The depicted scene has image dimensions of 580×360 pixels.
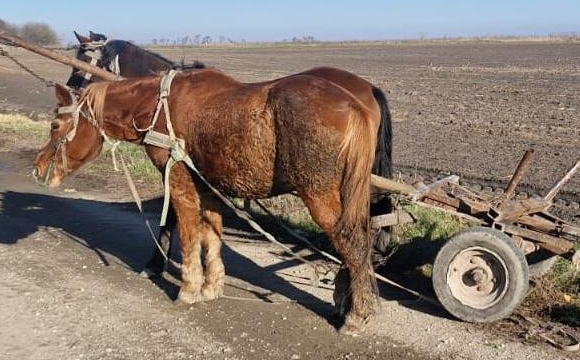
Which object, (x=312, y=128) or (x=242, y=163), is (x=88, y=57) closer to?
(x=242, y=163)

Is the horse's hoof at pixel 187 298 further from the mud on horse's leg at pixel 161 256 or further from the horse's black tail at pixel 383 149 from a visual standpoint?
the horse's black tail at pixel 383 149

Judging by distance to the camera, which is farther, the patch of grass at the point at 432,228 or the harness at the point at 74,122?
the patch of grass at the point at 432,228

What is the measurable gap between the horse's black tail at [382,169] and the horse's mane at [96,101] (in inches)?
92.7

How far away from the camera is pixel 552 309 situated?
16.8ft

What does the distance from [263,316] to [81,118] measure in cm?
237

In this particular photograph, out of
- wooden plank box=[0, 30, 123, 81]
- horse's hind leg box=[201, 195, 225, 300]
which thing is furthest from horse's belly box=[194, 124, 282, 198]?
wooden plank box=[0, 30, 123, 81]

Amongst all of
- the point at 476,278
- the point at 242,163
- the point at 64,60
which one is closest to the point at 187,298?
the point at 242,163

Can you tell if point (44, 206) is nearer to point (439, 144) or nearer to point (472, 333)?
point (472, 333)

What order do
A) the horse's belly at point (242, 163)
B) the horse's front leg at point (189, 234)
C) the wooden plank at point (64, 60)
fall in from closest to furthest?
the horse's belly at point (242, 163), the horse's front leg at point (189, 234), the wooden plank at point (64, 60)

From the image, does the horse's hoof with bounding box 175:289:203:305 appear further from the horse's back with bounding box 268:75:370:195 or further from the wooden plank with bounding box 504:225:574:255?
the wooden plank with bounding box 504:225:574:255

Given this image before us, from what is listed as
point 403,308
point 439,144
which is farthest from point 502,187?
point 403,308

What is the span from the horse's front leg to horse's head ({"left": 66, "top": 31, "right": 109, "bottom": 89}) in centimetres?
367

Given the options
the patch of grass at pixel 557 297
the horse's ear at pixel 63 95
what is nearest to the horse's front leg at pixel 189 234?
the horse's ear at pixel 63 95

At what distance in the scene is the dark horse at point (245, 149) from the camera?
4578mm
